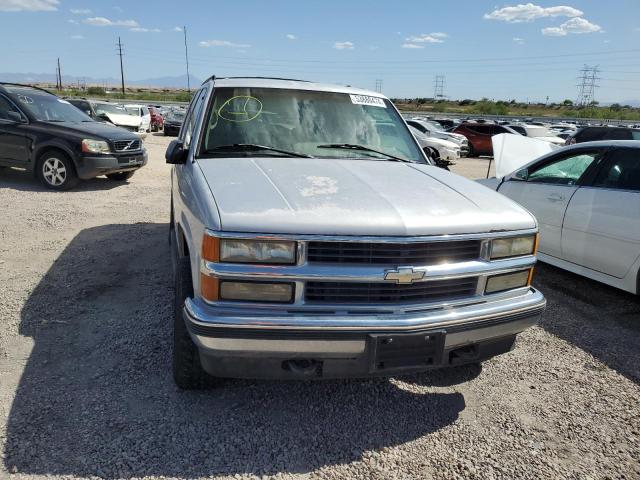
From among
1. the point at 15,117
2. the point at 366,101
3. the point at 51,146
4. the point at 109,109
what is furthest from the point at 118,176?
the point at 109,109

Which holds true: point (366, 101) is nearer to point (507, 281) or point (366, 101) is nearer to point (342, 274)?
point (507, 281)

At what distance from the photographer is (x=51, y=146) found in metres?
9.15

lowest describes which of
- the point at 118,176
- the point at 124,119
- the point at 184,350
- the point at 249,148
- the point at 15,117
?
the point at 118,176

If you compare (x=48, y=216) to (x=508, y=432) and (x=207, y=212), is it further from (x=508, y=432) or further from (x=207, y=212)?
(x=508, y=432)

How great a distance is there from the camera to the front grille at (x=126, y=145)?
31.4 feet

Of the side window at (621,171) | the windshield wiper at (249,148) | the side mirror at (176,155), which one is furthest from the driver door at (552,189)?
the side mirror at (176,155)

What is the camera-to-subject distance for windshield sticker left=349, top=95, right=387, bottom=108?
4.10 metres

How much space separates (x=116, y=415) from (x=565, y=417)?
2.64m

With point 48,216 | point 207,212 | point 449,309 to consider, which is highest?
point 207,212

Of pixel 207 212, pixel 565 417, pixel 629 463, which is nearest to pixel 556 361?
pixel 565 417

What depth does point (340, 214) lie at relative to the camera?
8.04ft

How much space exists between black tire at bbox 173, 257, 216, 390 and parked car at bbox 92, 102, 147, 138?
1692 centimetres

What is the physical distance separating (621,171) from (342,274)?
3732mm

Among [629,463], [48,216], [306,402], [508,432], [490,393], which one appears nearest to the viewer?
[629,463]
